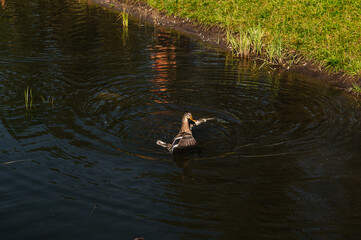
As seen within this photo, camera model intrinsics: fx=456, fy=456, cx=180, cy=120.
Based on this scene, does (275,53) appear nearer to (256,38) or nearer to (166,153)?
(256,38)

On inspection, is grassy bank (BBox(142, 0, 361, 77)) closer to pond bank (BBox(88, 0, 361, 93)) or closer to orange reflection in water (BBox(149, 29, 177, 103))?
pond bank (BBox(88, 0, 361, 93))

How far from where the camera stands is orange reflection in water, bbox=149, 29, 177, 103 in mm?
10836

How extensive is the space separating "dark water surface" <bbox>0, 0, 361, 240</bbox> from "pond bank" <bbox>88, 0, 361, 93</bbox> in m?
0.65

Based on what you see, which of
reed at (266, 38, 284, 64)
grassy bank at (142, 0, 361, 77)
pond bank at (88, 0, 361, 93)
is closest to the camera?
pond bank at (88, 0, 361, 93)

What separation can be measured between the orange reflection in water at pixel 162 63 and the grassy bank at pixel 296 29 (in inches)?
73.3

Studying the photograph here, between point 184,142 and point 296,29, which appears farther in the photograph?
point 296,29

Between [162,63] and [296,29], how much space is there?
4422 mm

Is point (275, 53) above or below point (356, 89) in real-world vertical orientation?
above

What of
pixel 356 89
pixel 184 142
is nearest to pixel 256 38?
pixel 356 89

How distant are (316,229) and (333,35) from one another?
29.9 ft

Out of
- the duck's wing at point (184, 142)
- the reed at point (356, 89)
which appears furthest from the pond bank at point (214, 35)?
the duck's wing at point (184, 142)

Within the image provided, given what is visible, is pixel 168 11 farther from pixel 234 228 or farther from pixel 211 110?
pixel 234 228

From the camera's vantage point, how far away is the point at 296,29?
1422cm

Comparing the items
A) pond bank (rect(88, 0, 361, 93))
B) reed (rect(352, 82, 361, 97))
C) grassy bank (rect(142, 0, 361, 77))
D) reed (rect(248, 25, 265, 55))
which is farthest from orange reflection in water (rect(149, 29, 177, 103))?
reed (rect(352, 82, 361, 97))
